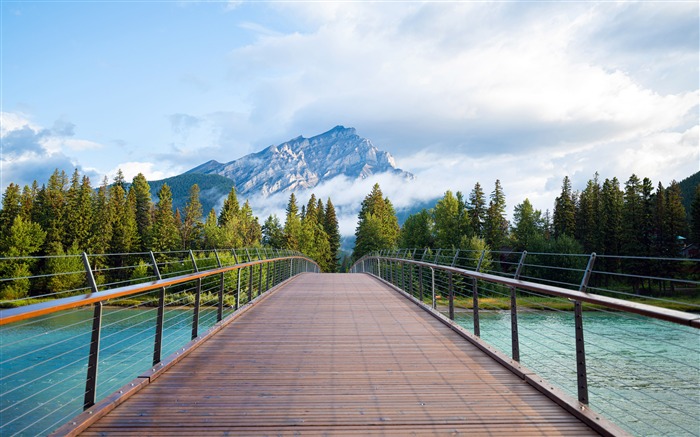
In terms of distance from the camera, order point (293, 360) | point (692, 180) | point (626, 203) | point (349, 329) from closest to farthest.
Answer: point (293, 360) < point (349, 329) < point (626, 203) < point (692, 180)

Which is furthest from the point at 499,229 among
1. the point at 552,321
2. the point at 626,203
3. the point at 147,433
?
the point at 147,433

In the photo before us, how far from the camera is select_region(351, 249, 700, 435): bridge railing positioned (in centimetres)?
365

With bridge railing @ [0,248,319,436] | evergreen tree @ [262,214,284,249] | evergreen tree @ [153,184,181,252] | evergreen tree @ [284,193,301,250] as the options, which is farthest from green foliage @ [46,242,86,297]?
evergreen tree @ [262,214,284,249]

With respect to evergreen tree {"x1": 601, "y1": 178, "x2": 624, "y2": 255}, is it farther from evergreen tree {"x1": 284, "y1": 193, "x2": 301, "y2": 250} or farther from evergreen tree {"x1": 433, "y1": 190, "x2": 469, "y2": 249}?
evergreen tree {"x1": 284, "y1": 193, "x2": 301, "y2": 250}

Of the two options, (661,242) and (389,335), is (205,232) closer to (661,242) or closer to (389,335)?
(661,242)

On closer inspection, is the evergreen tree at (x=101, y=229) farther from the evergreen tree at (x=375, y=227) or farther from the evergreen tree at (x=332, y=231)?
the evergreen tree at (x=375, y=227)

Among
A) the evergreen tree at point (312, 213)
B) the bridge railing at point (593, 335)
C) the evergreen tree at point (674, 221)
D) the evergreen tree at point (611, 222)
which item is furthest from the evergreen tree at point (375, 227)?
the evergreen tree at point (674, 221)

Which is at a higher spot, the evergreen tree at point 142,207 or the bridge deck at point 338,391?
the evergreen tree at point 142,207

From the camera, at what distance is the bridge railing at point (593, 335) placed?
3.65m

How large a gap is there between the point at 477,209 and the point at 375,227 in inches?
608

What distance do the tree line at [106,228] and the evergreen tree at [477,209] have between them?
922 inches

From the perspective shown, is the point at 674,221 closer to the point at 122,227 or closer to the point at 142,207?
the point at 122,227

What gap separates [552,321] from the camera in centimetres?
3156

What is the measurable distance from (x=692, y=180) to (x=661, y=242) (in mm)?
85470
